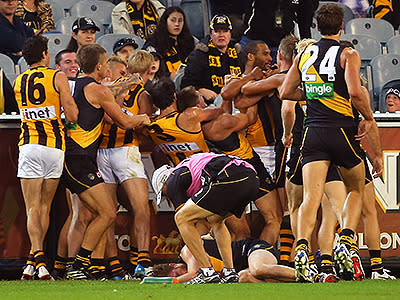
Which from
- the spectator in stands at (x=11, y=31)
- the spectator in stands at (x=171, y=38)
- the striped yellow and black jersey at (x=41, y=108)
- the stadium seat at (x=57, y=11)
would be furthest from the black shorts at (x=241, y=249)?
the stadium seat at (x=57, y=11)

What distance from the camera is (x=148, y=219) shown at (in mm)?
9828

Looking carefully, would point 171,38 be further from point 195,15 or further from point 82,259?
point 82,259

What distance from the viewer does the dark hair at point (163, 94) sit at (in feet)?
32.1

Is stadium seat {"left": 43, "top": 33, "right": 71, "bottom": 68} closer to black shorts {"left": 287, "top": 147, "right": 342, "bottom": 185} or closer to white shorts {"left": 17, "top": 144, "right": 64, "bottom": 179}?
white shorts {"left": 17, "top": 144, "right": 64, "bottom": 179}

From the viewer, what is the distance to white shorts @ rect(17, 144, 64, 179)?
9359mm

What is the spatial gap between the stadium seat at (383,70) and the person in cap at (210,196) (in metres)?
5.32

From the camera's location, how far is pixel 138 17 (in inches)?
520

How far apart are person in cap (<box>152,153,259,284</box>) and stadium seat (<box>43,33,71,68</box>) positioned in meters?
4.42

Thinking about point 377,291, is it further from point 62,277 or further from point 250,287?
point 62,277

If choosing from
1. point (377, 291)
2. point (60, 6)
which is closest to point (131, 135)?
point (377, 291)

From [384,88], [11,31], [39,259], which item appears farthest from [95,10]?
[39,259]

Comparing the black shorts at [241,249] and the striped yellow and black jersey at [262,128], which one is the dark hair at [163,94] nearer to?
the striped yellow and black jersey at [262,128]

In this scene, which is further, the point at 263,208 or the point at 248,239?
the point at 263,208

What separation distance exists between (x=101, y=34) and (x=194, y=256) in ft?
20.3
